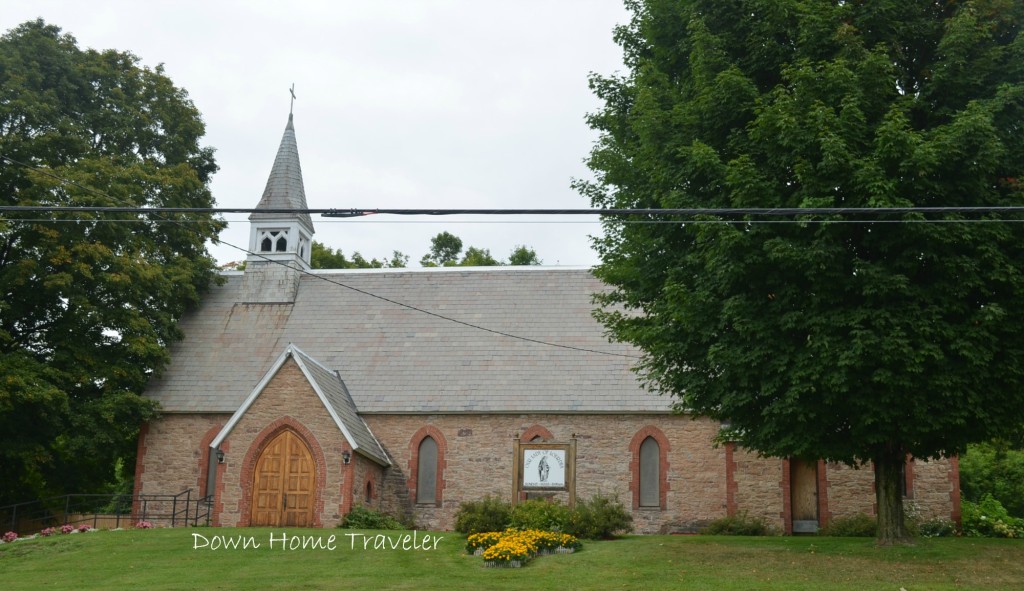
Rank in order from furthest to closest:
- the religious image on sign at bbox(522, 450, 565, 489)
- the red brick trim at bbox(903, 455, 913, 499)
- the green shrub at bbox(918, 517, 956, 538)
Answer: the red brick trim at bbox(903, 455, 913, 499)
the green shrub at bbox(918, 517, 956, 538)
the religious image on sign at bbox(522, 450, 565, 489)

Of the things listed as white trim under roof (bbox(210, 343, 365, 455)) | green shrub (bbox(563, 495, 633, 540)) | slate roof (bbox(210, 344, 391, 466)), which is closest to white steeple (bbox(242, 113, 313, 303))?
slate roof (bbox(210, 344, 391, 466))

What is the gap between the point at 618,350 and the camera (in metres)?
31.8

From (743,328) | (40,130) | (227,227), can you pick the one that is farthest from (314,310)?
(743,328)

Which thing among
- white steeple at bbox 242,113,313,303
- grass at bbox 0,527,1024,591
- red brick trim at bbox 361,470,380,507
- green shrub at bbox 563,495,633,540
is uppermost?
white steeple at bbox 242,113,313,303

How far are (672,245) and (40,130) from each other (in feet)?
66.9

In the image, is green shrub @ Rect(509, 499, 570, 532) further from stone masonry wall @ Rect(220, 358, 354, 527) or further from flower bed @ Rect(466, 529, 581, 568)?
stone masonry wall @ Rect(220, 358, 354, 527)

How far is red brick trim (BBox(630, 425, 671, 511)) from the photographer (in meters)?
29.2

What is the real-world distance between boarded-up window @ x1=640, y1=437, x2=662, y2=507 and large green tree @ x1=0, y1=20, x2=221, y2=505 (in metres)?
14.7

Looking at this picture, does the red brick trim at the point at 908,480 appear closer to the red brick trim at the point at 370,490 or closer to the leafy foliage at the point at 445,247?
the red brick trim at the point at 370,490

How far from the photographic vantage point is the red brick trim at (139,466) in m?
30.2

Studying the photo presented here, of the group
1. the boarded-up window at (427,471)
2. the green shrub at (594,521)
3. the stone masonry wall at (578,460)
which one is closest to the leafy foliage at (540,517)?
the green shrub at (594,521)

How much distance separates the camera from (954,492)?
28.1 m

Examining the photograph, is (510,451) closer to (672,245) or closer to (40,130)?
(672,245)

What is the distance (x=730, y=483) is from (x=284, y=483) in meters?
12.4
